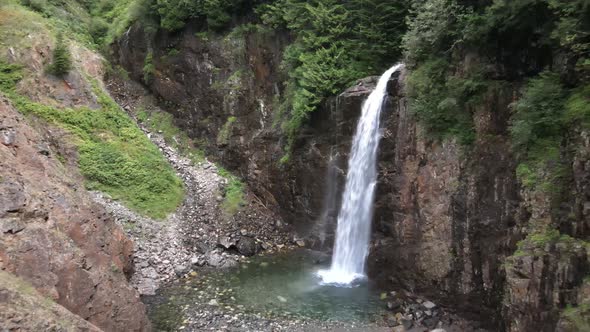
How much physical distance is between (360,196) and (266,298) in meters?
5.15

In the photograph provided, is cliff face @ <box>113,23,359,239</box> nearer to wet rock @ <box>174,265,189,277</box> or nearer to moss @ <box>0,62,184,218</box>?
moss @ <box>0,62,184,218</box>

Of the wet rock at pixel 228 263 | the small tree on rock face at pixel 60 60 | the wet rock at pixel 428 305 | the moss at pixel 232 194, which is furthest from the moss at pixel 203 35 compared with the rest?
the wet rock at pixel 428 305

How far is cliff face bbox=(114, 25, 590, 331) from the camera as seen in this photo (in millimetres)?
9461

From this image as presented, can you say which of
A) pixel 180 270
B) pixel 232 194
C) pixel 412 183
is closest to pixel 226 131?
pixel 232 194

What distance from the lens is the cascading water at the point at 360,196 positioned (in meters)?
15.6

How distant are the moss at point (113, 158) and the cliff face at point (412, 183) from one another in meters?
3.74

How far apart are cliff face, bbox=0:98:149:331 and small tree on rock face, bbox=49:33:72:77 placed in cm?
985

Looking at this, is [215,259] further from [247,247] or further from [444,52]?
[444,52]

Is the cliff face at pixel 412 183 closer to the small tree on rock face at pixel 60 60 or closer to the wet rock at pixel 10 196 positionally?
the small tree on rock face at pixel 60 60

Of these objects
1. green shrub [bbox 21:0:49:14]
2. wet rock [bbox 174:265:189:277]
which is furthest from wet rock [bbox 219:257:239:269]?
green shrub [bbox 21:0:49:14]

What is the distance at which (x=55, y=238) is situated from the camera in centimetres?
1046

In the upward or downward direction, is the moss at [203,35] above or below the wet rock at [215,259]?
above

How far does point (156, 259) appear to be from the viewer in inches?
651

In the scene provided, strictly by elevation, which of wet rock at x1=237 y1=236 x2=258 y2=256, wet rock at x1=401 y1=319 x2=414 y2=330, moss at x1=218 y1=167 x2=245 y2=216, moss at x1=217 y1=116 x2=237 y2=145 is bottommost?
wet rock at x1=401 y1=319 x2=414 y2=330
